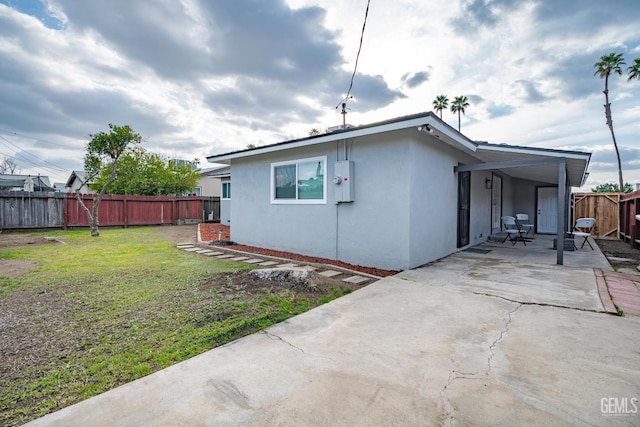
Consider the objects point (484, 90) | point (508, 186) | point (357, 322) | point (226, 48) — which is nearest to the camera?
point (357, 322)

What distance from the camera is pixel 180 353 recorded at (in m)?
2.37

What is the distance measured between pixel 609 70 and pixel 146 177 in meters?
31.0

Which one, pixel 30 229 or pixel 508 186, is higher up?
pixel 508 186

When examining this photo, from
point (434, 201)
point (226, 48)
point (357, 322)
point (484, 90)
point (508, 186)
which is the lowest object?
point (357, 322)

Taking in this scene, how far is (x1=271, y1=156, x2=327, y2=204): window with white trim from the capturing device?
6.56m

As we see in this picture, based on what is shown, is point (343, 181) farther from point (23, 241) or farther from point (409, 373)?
point (23, 241)

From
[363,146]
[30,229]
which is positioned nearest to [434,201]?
[363,146]

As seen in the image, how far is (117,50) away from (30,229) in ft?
29.4

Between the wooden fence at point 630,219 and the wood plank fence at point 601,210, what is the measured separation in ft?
1.64

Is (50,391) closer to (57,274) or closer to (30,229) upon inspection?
Result: (57,274)

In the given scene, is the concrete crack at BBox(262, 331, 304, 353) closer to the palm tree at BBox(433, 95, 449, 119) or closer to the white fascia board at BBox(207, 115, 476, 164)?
the white fascia board at BBox(207, 115, 476, 164)

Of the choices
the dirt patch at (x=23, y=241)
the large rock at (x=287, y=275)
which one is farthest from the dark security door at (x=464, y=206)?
the dirt patch at (x=23, y=241)

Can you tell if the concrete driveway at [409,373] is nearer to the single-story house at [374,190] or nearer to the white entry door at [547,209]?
the single-story house at [374,190]

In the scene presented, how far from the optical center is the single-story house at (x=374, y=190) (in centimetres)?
539
